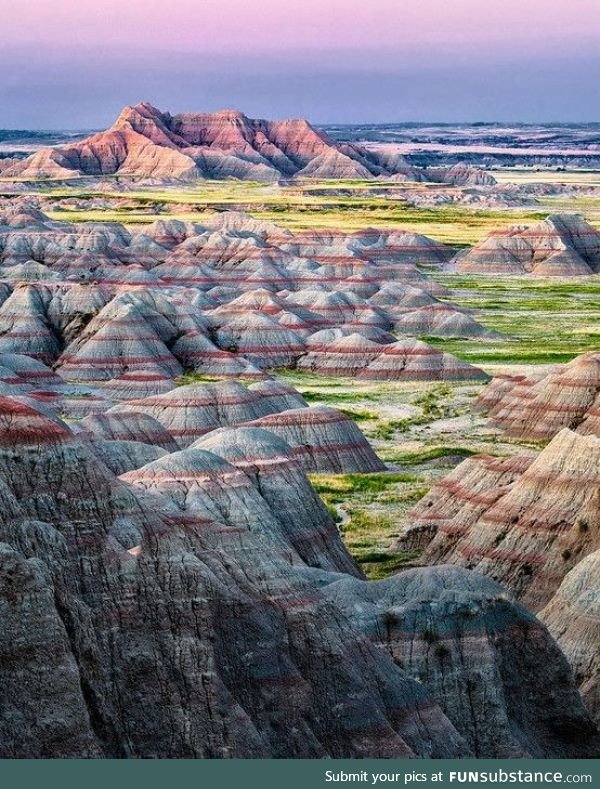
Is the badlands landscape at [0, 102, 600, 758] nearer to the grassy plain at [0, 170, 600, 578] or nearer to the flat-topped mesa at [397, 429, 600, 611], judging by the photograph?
the flat-topped mesa at [397, 429, 600, 611]

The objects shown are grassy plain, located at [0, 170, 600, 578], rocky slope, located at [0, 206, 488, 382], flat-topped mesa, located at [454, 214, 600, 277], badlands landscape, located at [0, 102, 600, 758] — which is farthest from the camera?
flat-topped mesa, located at [454, 214, 600, 277]

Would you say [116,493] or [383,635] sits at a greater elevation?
[116,493]

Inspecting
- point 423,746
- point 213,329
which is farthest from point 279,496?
point 213,329

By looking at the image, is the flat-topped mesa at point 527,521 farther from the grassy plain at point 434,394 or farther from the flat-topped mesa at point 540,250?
the flat-topped mesa at point 540,250

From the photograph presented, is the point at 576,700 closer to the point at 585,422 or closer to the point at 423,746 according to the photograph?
the point at 423,746

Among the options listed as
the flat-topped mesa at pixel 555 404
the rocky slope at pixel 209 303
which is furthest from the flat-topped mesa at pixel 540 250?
the flat-topped mesa at pixel 555 404

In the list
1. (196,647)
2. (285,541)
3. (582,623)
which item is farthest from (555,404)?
(196,647)

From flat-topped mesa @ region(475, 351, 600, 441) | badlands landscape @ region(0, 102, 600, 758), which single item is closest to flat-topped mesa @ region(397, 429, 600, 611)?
badlands landscape @ region(0, 102, 600, 758)
